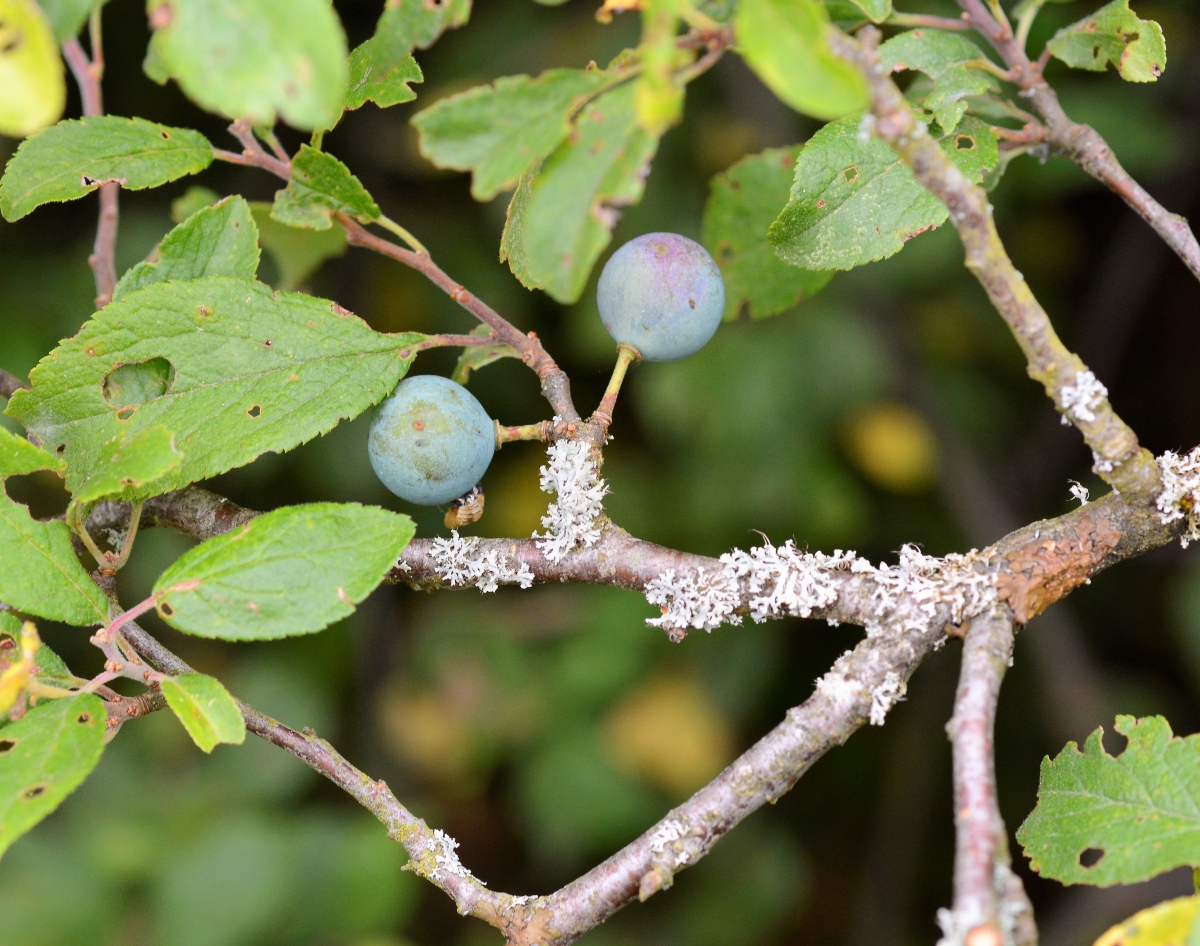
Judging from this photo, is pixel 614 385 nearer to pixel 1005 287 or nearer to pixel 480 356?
pixel 480 356

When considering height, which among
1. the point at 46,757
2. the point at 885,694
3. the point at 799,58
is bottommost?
the point at 46,757

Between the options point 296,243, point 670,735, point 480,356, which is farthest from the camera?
point 670,735

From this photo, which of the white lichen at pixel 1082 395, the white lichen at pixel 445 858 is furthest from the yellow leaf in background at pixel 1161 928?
the white lichen at pixel 445 858

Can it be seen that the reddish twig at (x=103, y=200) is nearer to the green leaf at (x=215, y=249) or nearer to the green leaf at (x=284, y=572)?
the green leaf at (x=215, y=249)

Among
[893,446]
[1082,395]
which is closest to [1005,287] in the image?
[1082,395]

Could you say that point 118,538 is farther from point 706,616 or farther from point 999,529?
point 999,529

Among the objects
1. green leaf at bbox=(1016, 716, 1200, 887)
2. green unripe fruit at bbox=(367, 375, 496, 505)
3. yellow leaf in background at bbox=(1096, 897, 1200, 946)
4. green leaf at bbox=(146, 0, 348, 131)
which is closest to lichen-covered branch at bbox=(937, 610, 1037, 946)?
yellow leaf in background at bbox=(1096, 897, 1200, 946)

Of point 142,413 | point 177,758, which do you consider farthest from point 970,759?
point 177,758
